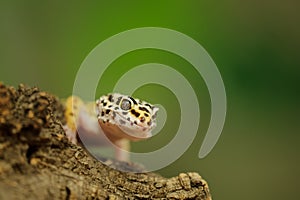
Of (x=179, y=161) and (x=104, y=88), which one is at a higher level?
(x=104, y=88)

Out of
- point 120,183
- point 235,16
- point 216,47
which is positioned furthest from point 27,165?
point 235,16

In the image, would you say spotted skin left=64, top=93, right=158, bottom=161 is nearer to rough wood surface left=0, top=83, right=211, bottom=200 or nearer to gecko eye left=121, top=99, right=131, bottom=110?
gecko eye left=121, top=99, right=131, bottom=110

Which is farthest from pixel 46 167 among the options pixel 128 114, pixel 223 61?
pixel 223 61

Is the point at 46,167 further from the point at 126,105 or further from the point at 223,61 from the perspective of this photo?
the point at 223,61

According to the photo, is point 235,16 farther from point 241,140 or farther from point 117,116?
point 117,116

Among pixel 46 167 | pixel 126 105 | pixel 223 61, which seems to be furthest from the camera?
pixel 223 61

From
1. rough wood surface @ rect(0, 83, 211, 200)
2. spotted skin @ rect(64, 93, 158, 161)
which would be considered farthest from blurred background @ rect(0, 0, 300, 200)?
rough wood surface @ rect(0, 83, 211, 200)

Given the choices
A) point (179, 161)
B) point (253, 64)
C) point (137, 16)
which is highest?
point (137, 16)
